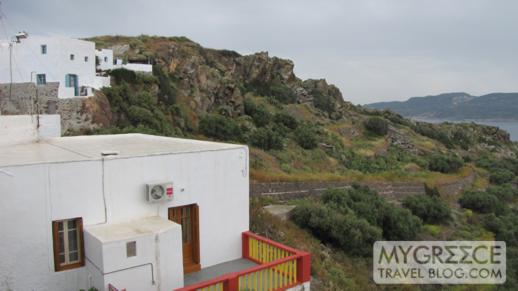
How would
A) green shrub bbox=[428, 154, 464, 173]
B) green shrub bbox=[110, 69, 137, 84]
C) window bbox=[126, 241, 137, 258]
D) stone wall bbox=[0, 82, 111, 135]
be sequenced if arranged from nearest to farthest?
window bbox=[126, 241, 137, 258]
stone wall bbox=[0, 82, 111, 135]
green shrub bbox=[110, 69, 137, 84]
green shrub bbox=[428, 154, 464, 173]

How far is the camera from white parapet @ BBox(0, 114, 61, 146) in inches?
396

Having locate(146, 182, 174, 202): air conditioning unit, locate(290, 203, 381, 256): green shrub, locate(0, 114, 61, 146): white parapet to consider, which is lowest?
locate(290, 203, 381, 256): green shrub

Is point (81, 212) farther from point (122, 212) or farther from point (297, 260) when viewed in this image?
point (297, 260)

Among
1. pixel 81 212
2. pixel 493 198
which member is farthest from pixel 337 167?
pixel 81 212

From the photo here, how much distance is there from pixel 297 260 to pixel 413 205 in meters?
16.6

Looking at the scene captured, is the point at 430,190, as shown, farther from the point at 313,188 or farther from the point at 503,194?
the point at 313,188

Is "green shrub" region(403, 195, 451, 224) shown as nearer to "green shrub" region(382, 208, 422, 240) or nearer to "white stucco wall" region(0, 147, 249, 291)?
"green shrub" region(382, 208, 422, 240)

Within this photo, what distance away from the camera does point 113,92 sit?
94.6ft

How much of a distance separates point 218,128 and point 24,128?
927 inches

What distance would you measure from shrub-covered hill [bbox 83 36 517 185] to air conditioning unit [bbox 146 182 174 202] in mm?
12872

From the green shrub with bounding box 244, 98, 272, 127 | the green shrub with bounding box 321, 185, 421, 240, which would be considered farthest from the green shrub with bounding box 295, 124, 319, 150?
the green shrub with bounding box 321, 185, 421, 240

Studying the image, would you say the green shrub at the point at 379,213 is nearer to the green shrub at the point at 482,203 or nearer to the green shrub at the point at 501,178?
the green shrub at the point at 482,203

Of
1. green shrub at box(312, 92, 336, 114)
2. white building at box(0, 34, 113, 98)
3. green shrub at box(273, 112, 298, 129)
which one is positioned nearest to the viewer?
white building at box(0, 34, 113, 98)

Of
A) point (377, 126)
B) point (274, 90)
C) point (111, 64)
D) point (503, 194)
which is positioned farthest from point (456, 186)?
point (111, 64)
